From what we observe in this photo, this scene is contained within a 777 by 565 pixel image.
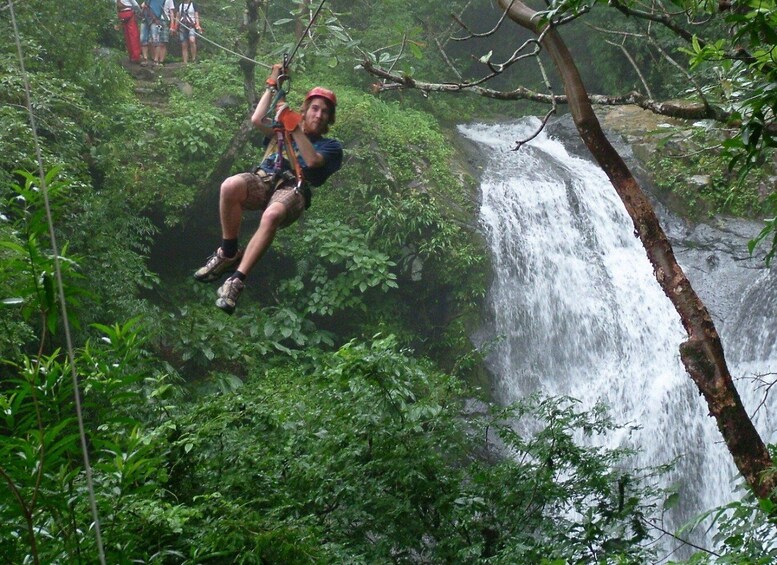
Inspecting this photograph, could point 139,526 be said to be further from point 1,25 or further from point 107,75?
point 107,75

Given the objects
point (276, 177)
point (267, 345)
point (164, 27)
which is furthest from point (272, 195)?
point (164, 27)

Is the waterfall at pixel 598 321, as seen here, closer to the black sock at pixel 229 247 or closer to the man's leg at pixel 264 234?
the black sock at pixel 229 247

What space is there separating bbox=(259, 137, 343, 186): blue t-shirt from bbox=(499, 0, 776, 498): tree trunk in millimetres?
1160

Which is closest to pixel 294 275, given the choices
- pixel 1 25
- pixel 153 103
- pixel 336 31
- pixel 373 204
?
pixel 373 204

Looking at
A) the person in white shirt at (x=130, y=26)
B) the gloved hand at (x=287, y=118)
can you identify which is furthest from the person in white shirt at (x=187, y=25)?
the gloved hand at (x=287, y=118)

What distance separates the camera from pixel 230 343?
1027 cm

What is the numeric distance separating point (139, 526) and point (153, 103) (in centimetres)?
972

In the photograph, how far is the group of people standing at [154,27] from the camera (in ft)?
38.4

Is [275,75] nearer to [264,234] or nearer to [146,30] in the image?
[264,234]

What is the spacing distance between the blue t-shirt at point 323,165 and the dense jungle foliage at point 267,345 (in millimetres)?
751

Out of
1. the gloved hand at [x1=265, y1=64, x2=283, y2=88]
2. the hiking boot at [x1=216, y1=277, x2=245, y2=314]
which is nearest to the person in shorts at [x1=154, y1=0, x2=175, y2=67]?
the gloved hand at [x1=265, y1=64, x2=283, y2=88]

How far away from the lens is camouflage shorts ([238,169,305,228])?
4324 millimetres

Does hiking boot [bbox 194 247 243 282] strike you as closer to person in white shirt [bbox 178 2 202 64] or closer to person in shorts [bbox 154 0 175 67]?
person in white shirt [bbox 178 2 202 64]

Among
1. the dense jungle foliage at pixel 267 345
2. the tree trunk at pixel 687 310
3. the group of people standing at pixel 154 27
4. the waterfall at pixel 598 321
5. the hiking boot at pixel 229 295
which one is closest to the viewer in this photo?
the dense jungle foliage at pixel 267 345
